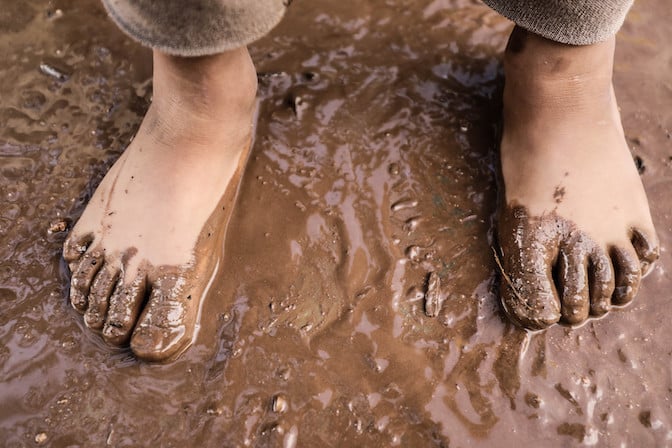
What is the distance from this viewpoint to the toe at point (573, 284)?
4.05 feet

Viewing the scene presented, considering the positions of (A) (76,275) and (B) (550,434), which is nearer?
(B) (550,434)

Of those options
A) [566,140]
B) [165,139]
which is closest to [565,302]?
[566,140]

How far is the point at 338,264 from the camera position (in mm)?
1332

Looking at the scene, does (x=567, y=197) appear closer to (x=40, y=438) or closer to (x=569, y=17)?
(x=569, y=17)

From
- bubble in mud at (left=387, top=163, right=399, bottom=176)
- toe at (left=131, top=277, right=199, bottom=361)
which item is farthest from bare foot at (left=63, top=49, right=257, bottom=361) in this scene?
bubble in mud at (left=387, top=163, right=399, bottom=176)

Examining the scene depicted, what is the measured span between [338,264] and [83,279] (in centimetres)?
58

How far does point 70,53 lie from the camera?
1.66 metres

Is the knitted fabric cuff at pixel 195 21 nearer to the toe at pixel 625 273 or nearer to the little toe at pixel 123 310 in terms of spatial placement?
the little toe at pixel 123 310

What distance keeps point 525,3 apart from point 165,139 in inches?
33.1

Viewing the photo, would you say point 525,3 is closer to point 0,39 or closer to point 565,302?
point 565,302

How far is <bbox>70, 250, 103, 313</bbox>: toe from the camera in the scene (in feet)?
4.10

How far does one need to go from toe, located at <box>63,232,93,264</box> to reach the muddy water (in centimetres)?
6

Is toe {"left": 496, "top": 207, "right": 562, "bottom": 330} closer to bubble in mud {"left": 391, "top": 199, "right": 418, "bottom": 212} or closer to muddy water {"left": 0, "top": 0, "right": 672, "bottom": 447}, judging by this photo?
muddy water {"left": 0, "top": 0, "right": 672, "bottom": 447}

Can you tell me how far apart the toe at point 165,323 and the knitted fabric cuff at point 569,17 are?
911mm
